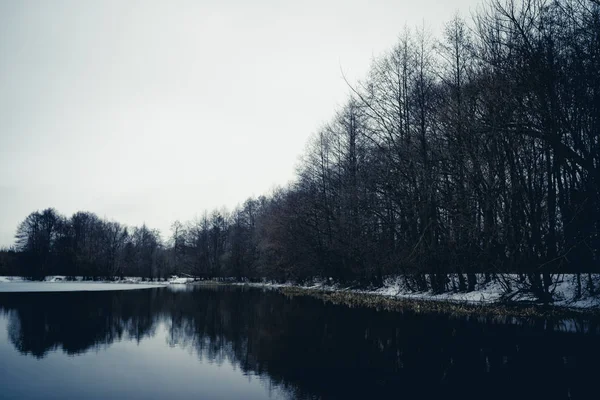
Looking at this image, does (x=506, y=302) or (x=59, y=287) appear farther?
(x=59, y=287)

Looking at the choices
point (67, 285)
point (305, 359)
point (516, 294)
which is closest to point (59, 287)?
point (67, 285)

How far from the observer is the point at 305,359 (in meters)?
9.47

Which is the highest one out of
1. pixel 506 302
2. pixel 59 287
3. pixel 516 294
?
pixel 516 294

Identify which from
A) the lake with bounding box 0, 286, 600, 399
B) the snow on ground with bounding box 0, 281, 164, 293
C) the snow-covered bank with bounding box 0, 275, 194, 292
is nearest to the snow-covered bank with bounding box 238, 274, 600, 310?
the lake with bounding box 0, 286, 600, 399

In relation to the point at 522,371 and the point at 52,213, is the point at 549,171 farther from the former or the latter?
the point at 52,213

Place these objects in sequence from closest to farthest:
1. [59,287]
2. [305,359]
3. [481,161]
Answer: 1. [305,359]
2. [481,161]
3. [59,287]

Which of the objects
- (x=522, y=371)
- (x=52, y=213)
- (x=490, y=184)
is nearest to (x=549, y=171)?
(x=490, y=184)

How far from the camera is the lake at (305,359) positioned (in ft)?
23.1

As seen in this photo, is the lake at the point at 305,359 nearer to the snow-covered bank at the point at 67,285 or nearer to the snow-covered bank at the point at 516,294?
the snow-covered bank at the point at 516,294

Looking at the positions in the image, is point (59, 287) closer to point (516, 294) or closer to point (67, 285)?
point (67, 285)

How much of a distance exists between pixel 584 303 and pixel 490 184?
256 inches

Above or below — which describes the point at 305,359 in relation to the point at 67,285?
above

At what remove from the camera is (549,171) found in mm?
18062

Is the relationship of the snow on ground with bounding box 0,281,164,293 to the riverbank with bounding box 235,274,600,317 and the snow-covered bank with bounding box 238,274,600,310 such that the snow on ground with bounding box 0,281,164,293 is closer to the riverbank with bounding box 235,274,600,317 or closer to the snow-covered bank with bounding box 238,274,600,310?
the riverbank with bounding box 235,274,600,317
